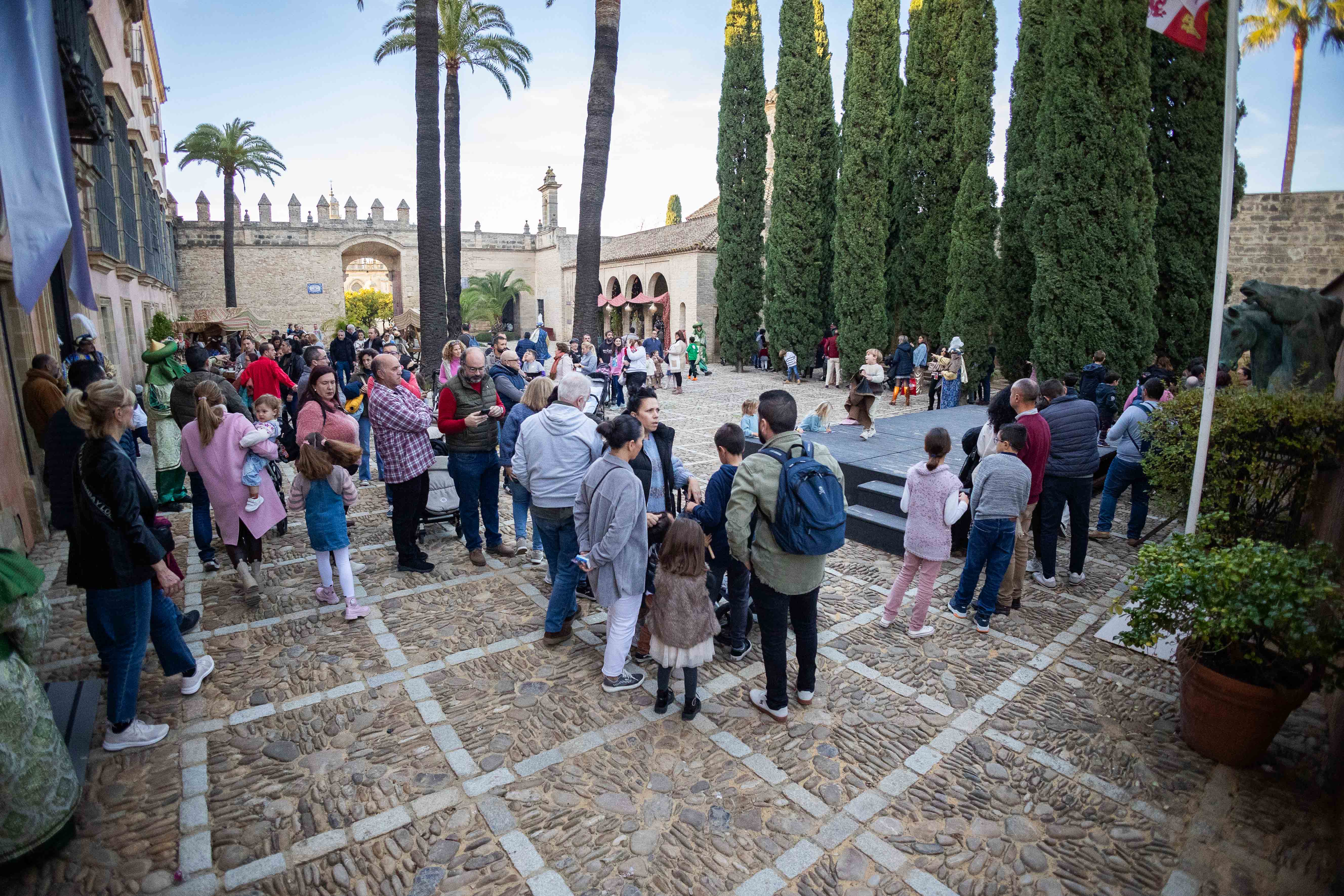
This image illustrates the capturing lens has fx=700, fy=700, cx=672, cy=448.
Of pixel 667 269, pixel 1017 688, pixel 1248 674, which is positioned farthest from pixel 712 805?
pixel 667 269

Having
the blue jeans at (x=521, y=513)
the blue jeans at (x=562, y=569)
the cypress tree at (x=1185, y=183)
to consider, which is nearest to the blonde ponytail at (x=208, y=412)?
the blue jeans at (x=521, y=513)

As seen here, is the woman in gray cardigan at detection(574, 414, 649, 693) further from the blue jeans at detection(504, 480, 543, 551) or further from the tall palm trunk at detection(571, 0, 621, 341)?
the tall palm trunk at detection(571, 0, 621, 341)

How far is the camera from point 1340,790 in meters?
3.39

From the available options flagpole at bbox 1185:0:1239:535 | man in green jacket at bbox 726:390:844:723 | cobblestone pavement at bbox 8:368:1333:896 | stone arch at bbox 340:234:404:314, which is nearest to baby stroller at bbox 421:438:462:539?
cobblestone pavement at bbox 8:368:1333:896

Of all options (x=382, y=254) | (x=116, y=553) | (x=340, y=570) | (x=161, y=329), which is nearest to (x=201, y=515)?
(x=340, y=570)

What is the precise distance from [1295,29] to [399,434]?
760 centimetres

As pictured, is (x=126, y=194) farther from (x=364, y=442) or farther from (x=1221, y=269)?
(x=1221, y=269)

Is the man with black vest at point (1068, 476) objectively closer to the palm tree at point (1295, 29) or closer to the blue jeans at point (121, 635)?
the palm tree at point (1295, 29)

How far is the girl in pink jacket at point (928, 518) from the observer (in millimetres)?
5066

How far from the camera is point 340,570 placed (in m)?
5.37

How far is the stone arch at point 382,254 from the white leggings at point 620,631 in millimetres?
37517

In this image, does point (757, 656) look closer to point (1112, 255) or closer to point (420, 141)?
point (1112, 255)

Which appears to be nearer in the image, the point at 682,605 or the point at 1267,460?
the point at 682,605

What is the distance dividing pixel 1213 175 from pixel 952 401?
595cm
